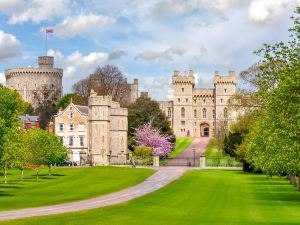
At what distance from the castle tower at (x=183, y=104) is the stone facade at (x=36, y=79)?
34456 millimetres

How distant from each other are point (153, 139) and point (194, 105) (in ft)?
265

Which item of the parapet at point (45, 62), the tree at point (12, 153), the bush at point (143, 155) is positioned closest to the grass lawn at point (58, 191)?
the tree at point (12, 153)

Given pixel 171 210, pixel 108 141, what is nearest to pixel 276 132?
pixel 171 210

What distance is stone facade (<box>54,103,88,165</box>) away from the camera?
10681 centimetres

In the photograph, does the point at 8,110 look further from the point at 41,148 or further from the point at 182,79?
the point at 182,79

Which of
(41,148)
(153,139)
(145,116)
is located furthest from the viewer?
(145,116)

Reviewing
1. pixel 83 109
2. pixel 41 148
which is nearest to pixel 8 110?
pixel 41 148

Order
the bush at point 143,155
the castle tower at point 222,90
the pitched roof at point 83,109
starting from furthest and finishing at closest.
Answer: the castle tower at point 222,90
the pitched roof at point 83,109
the bush at point 143,155

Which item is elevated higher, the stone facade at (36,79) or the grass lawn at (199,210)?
the stone facade at (36,79)

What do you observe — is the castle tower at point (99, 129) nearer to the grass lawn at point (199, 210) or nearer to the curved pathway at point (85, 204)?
the curved pathway at point (85, 204)

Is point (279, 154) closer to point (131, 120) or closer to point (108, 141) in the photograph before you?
point (108, 141)

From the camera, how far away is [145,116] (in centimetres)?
12344

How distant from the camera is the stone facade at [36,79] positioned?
177500mm

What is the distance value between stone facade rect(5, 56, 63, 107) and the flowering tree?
61.3 meters
